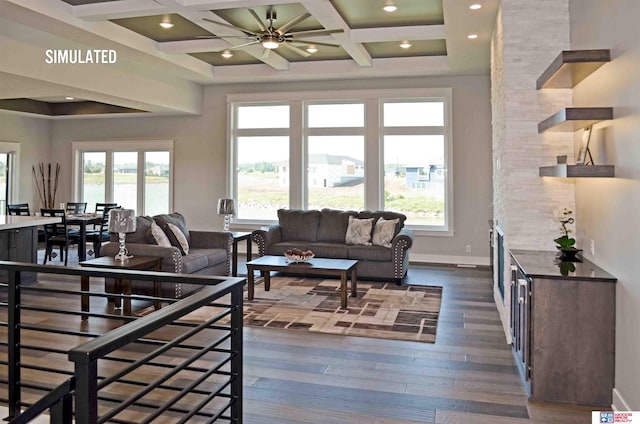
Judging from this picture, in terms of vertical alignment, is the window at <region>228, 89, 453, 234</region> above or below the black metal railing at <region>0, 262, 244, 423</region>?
above

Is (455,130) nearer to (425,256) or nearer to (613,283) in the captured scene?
(425,256)

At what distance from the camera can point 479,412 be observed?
117 inches

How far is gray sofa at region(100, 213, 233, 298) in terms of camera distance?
547 centimetres

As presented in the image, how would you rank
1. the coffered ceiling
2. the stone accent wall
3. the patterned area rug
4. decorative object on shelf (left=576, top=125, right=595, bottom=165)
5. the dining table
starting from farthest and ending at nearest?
the dining table, the coffered ceiling, the patterned area rug, the stone accent wall, decorative object on shelf (left=576, top=125, right=595, bottom=165)

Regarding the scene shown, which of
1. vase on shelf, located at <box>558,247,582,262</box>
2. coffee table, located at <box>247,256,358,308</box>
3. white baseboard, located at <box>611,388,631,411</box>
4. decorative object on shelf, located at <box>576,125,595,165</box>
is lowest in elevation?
white baseboard, located at <box>611,388,631,411</box>

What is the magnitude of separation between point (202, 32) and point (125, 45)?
1050 millimetres

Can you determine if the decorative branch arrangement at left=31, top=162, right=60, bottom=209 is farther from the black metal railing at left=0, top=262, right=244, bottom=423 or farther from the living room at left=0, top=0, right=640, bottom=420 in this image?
the black metal railing at left=0, top=262, right=244, bottom=423

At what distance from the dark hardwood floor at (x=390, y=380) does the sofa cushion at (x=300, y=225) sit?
3248 millimetres

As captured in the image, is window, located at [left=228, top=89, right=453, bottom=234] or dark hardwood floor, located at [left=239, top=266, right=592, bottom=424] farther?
window, located at [left=228, top=89, right=453, bottom=234]

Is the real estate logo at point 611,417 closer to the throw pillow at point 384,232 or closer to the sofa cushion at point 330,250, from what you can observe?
the throw pillow at point 384,232

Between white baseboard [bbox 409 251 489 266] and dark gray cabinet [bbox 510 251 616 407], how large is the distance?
5238mm

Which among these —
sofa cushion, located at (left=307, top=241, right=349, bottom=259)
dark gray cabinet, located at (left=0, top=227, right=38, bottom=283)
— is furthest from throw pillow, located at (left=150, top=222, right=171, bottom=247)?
sofa cushion, located at (left=307, top=241, right=349, bottom=259)

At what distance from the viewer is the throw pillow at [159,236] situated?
585 cm

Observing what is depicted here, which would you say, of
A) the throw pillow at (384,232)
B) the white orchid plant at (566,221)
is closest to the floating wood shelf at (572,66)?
the white orchid plant at (566,221)
